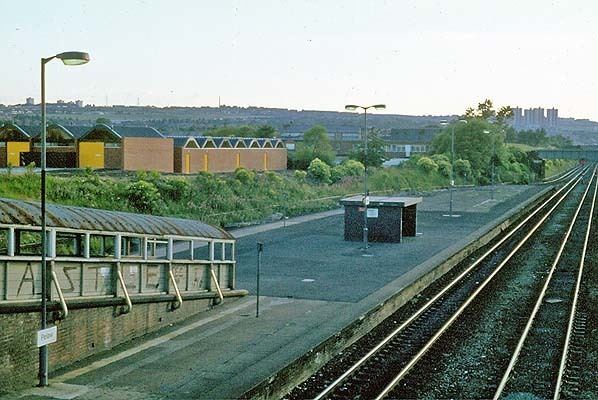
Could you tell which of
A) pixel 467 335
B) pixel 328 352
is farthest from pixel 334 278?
pixel 328 352

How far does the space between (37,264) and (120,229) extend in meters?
3.00

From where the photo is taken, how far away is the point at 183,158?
219ft

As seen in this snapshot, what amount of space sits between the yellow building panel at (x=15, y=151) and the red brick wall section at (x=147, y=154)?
749 centimetres

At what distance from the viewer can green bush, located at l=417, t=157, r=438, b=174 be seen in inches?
3755

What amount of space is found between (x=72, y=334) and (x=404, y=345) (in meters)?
7.80

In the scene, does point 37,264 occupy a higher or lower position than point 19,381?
higher

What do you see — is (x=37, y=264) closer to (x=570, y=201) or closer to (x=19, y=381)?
(x=19, y=381)

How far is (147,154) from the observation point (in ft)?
202

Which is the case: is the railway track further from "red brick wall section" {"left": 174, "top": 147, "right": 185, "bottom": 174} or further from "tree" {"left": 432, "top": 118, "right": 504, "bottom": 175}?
"tree" {"left": 432, "top": 118, "right": 504, "bottom": 175}

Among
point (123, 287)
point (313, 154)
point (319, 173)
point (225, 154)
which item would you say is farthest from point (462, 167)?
point (123, 287)

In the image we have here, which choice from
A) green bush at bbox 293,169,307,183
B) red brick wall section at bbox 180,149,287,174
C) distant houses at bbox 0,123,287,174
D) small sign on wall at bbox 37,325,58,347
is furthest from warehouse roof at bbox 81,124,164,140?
small sign on wall at bbox 37,325,58,347

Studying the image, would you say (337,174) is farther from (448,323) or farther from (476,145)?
(448,323)

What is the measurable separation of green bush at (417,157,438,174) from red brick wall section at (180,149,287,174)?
17.7 meters

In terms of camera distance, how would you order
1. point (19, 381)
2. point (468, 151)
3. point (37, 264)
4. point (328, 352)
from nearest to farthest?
point (19, 381) < point (37, 264) < point (328, 352) < point (468, 151)
